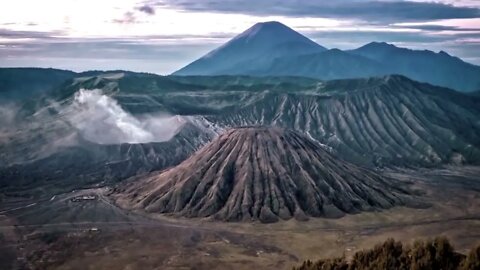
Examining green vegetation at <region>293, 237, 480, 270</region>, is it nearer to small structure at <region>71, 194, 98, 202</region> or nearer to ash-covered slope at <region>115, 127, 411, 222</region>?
ash-covered slope at <region>115, 127, 411, 222</region>

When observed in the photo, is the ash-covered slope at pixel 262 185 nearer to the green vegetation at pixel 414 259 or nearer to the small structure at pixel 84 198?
the small structure at pixel 84 198

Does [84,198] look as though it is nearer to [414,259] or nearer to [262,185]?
[262,185]

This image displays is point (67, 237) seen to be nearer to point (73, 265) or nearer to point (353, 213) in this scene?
point (73, 265)

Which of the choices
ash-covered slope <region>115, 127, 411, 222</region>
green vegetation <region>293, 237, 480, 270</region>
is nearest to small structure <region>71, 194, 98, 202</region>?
ash-covered slope <region>115, 127, 411, 222</region>

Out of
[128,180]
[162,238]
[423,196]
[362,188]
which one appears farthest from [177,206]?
[423,196]

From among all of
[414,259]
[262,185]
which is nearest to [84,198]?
[262,185]
